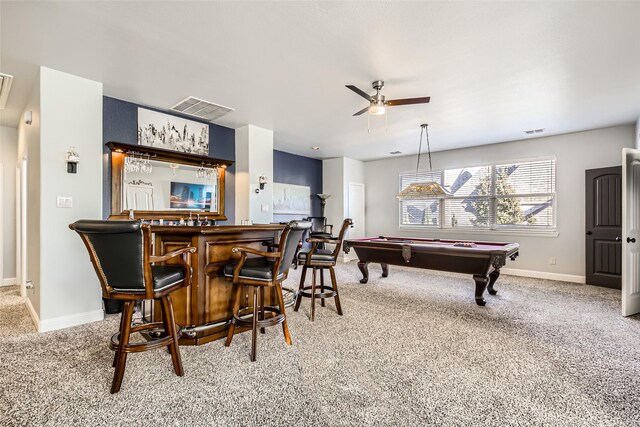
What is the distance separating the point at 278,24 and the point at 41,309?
3417 mm

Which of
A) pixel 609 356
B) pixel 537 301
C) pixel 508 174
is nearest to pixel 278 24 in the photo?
pixel 609 356

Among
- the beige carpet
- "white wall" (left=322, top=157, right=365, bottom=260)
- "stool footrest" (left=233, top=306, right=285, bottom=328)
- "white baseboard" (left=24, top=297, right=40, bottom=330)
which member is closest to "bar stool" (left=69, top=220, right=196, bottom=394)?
the beige carpet

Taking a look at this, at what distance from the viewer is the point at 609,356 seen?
8.20ft

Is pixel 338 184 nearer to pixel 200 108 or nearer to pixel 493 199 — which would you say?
pixel 493 199

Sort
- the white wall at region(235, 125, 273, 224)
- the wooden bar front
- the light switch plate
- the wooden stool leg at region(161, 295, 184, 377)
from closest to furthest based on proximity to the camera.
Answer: the wooden stool leg at region(161, 295, 184, 377)
the wooden bar front
the light switch plate
the white wall at region(235, 125, 273, 224)

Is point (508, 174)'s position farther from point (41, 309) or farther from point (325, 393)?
point (41, 309)

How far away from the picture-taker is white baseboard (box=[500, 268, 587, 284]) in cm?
537

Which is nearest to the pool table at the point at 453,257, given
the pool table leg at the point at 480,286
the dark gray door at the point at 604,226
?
the pool table leg at the point at 480,286

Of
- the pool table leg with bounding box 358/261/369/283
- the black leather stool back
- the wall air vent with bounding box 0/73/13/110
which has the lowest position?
the pool table leg with bounding box 358/261/369/283

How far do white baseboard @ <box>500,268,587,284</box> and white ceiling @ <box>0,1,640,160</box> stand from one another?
263cm

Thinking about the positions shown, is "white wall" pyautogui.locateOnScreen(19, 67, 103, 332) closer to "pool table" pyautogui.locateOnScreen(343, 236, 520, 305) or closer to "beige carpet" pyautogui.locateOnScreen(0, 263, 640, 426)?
"beige carpet" pyautogui.locateOnScreen(0, 263, 640, 426)

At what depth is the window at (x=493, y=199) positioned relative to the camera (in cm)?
577

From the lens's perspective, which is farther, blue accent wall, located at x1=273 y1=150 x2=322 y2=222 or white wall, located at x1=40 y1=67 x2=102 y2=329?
blue accent wall, located at x1=273 y1=150 x2=322 y2=222

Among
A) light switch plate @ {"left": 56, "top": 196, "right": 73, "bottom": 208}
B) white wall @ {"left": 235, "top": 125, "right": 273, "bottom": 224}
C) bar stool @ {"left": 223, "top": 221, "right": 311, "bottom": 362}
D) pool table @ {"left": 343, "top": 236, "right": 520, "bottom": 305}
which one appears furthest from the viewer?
white wall @ {"left": 235, "top": 125, "right": 273, "bottom": 224}
